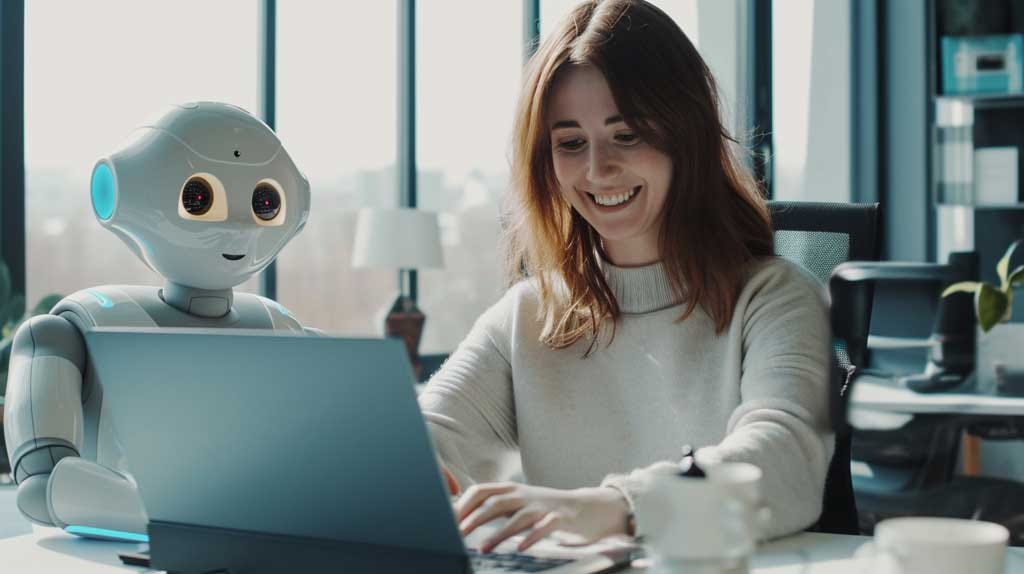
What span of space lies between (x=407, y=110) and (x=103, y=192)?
245cm

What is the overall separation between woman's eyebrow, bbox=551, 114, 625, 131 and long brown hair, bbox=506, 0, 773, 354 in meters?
0.02

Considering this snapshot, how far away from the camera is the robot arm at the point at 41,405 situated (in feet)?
3.94

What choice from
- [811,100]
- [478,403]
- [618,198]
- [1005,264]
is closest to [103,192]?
[478,403]

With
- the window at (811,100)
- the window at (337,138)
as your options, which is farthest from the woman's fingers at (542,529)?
the window at (811,100)

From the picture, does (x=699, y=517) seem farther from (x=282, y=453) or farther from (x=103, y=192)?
(x=103, y=192)

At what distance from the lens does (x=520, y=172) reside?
1560 millimetres

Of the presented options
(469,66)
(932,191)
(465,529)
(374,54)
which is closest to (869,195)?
(932,191)

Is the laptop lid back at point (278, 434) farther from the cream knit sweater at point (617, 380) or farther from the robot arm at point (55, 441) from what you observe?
the cream knit sweater at point (617, 380)

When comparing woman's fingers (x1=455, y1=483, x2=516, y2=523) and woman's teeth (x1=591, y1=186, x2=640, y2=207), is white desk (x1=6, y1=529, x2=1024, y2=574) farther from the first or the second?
woman's teeth (x1=591, y1=186, x2=640, y2=207)

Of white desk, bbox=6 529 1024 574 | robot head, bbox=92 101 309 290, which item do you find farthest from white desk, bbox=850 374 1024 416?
robot head, bbox=92 101 309 290

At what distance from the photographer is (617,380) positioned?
4.89 feet

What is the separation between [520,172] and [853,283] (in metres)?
0.50

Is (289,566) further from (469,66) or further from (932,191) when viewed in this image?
(932,191)

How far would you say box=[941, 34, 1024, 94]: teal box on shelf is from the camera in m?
4.62
